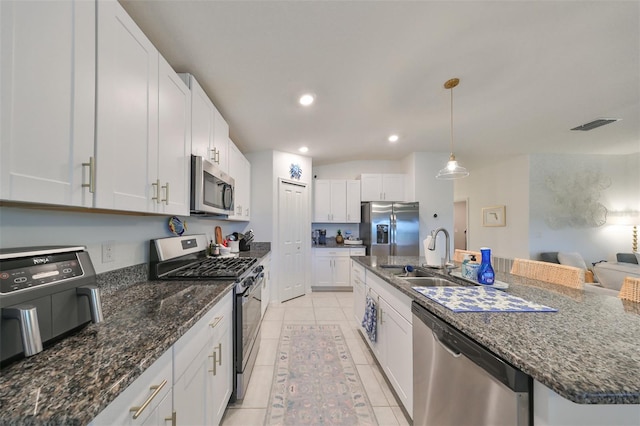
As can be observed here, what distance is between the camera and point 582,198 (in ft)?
15.5

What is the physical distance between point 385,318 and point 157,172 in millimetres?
1852

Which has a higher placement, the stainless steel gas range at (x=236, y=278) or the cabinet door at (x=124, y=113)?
the cabinet door at (x=124, y=113)

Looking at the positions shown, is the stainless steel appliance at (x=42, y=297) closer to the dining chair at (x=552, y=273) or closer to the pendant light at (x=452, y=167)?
the dining chair at (x=552, y=273)

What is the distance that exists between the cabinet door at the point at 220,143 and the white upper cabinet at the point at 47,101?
1322 millimetres

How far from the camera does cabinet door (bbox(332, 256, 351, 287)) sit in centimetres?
443

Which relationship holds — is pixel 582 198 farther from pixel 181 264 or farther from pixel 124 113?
pixel 124 113

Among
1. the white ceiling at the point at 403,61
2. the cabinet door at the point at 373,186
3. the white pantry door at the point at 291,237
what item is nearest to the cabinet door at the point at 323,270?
the white pantry door at the point at 291,237

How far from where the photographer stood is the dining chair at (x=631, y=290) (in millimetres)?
1198

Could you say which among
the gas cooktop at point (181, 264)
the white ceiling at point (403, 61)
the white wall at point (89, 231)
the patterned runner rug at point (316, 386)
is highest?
the white ceiling at point (403, 61)

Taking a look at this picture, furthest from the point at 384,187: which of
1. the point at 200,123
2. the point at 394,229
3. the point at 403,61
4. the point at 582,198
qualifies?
the point at 582,198

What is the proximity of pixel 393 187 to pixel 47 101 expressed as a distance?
4.45 m

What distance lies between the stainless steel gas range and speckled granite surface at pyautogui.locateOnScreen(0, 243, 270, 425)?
15.7 inches

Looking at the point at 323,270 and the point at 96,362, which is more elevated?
Answer: the point at 96,362

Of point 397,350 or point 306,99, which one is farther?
point 306,99
